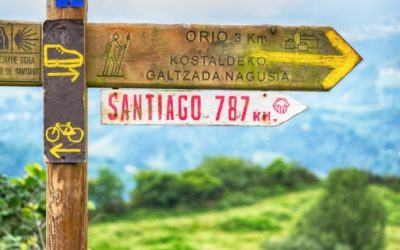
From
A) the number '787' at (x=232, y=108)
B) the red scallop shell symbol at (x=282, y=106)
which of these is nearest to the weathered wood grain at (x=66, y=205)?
the number '787' at (x=232, y=108)

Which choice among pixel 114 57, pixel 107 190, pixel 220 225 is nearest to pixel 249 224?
pixel 220 225

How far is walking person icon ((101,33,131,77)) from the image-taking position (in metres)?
3.81

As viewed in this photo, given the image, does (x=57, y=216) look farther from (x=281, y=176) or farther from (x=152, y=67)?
(x=281, y=176)

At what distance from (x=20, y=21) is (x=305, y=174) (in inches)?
800

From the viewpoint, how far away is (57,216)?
3795 millimetres

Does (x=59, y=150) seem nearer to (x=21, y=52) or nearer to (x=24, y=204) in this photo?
(x=21, y=52)

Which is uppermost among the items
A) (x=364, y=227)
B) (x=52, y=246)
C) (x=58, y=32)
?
(x=58, y=32)

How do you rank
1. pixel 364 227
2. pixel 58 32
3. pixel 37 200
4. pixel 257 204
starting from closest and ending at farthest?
pixel 58 32 < pixel 37 200 < pixel 364 227 < pixel 257 204

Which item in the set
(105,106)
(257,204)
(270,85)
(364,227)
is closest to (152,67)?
(105,106)

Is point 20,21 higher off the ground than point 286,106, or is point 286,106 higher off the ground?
point 20,21

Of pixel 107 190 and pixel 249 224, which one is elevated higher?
pixel 107 190

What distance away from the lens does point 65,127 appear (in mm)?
3783

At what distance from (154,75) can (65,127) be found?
1.43ft

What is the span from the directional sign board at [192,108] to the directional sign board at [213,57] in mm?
48
